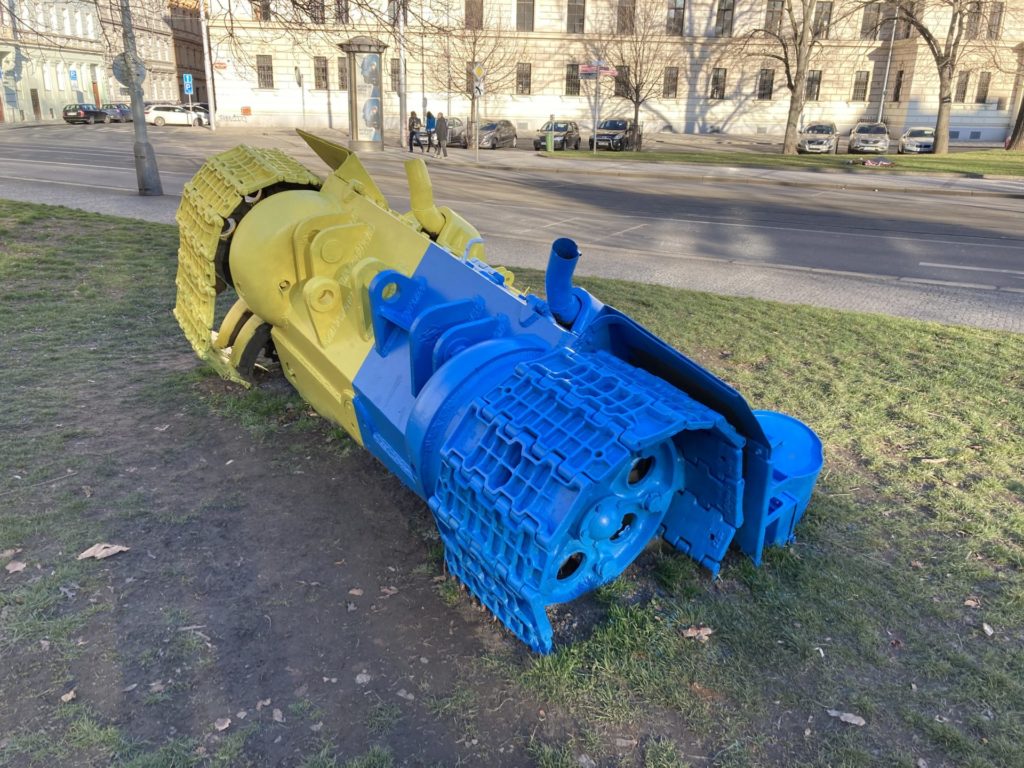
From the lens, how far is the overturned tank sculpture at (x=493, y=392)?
2160 mm

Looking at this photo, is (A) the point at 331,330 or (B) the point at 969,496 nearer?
(A) the point at 331,330

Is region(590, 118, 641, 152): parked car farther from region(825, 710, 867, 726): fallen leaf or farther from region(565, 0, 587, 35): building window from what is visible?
region(825, 710, 867, 726): fallen leaf

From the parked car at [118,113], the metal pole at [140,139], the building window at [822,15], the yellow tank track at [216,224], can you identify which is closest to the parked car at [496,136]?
the building window at [822,15]

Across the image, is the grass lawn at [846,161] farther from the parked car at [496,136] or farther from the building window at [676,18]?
the building window at [676,18]

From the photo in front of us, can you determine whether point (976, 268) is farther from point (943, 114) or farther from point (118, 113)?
point (118, 113)

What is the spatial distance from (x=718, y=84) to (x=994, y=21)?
14.8m

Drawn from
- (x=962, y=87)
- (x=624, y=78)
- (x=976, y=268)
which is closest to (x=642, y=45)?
(x=624, y=78)

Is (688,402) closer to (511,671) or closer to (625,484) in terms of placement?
(625,484)

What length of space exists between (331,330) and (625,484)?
5.50ft

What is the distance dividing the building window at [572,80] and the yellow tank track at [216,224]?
44.8 meters

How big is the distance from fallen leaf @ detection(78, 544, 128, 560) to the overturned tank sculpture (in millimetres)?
1105

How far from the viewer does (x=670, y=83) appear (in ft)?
151

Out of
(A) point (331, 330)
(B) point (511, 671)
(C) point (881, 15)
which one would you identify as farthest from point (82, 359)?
(C) point (881, 15)

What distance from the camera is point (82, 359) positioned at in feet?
18.0
